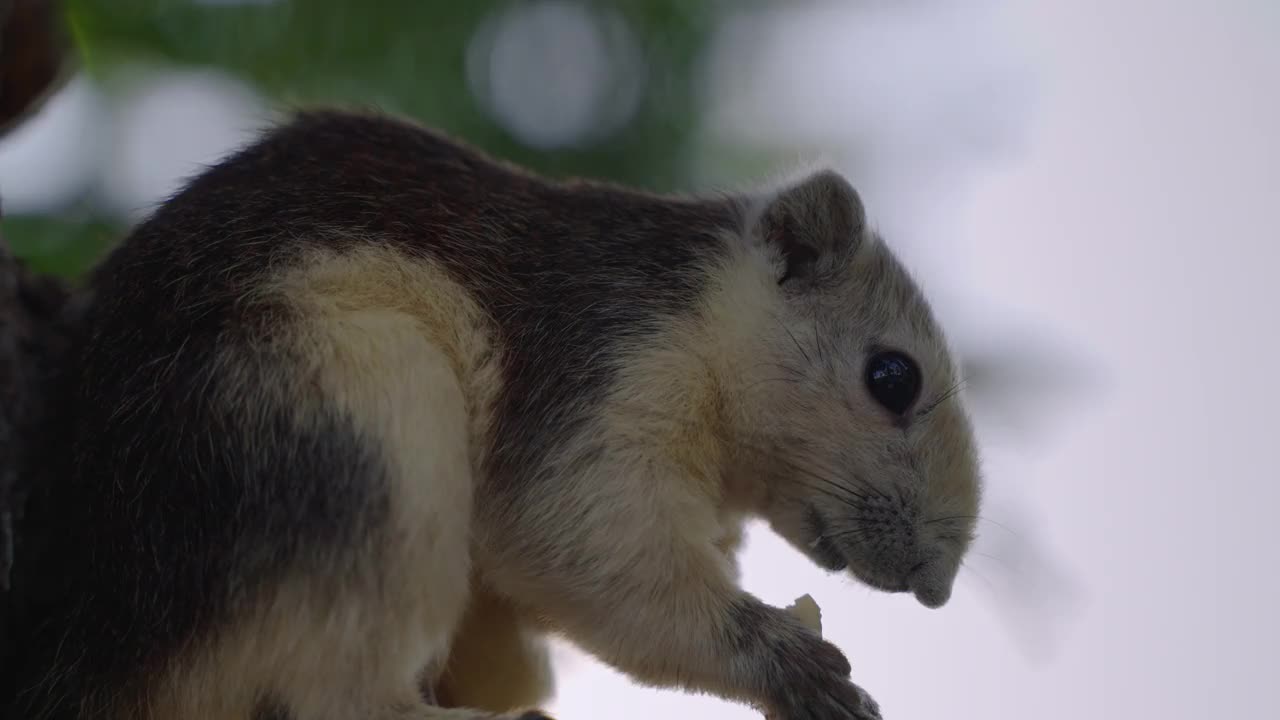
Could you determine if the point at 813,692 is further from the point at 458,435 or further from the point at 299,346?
the point at 299,346

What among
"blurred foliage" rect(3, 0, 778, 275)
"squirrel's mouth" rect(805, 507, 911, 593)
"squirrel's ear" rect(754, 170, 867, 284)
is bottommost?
"squirrel's mouth" rect(805, 507, 911, 593)

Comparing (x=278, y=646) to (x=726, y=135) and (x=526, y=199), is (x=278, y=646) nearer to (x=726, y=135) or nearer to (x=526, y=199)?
(x=526, y=199)

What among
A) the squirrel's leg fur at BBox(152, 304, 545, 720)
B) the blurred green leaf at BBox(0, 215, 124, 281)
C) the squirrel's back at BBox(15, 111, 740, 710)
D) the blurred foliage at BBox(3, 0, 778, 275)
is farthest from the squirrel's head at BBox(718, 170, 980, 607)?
the blurred green leaf at BBox(0, 215, 124, 281)

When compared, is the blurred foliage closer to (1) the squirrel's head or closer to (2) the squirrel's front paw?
(1) the squirrel's head

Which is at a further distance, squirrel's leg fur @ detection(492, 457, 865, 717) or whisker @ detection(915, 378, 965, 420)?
whisker @ detection(915, 378, 965, 420)

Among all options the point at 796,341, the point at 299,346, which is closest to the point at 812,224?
the point at 796,341

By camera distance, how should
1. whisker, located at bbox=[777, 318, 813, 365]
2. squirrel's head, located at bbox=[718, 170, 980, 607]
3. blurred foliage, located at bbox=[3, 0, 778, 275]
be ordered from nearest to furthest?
1. squirrel's head, located at bbox=[718, 170, 980, 607]
2. whisker, located at bbox=[777, 318, 813, 365]
3. blurred foliage, located at bbox=[3, 0, 778, 275]
